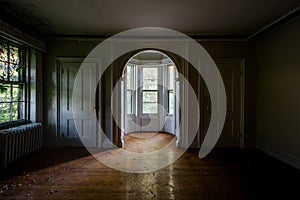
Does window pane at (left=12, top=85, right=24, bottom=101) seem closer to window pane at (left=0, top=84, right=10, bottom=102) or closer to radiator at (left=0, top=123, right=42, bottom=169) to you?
window pane at (left=0, top=84, right=10, bottom=102)

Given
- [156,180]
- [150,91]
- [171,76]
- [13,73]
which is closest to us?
[156,180]

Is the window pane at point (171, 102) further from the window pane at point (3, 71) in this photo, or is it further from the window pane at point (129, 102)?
the window pane at point (3, 71)

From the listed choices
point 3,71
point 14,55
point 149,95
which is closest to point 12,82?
point 3,71

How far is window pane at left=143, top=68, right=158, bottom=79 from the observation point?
8.38 meters

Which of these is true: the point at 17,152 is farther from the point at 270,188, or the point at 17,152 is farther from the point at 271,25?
the point at 271,25

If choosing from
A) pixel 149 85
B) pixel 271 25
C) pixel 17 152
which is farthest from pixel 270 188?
pixel 149 85

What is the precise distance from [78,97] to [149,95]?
10.5 feet

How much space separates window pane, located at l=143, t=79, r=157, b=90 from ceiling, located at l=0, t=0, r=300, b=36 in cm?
332

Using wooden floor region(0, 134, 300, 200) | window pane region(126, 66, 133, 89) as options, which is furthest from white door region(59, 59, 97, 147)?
window pane region(126, 66, 133, 89)

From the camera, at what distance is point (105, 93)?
225 inches

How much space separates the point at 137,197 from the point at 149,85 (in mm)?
5685

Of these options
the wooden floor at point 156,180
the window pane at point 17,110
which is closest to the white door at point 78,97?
the window pane at point 17,110

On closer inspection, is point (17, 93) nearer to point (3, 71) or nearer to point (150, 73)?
point (3, 71)

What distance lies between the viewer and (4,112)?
4.46 metres
